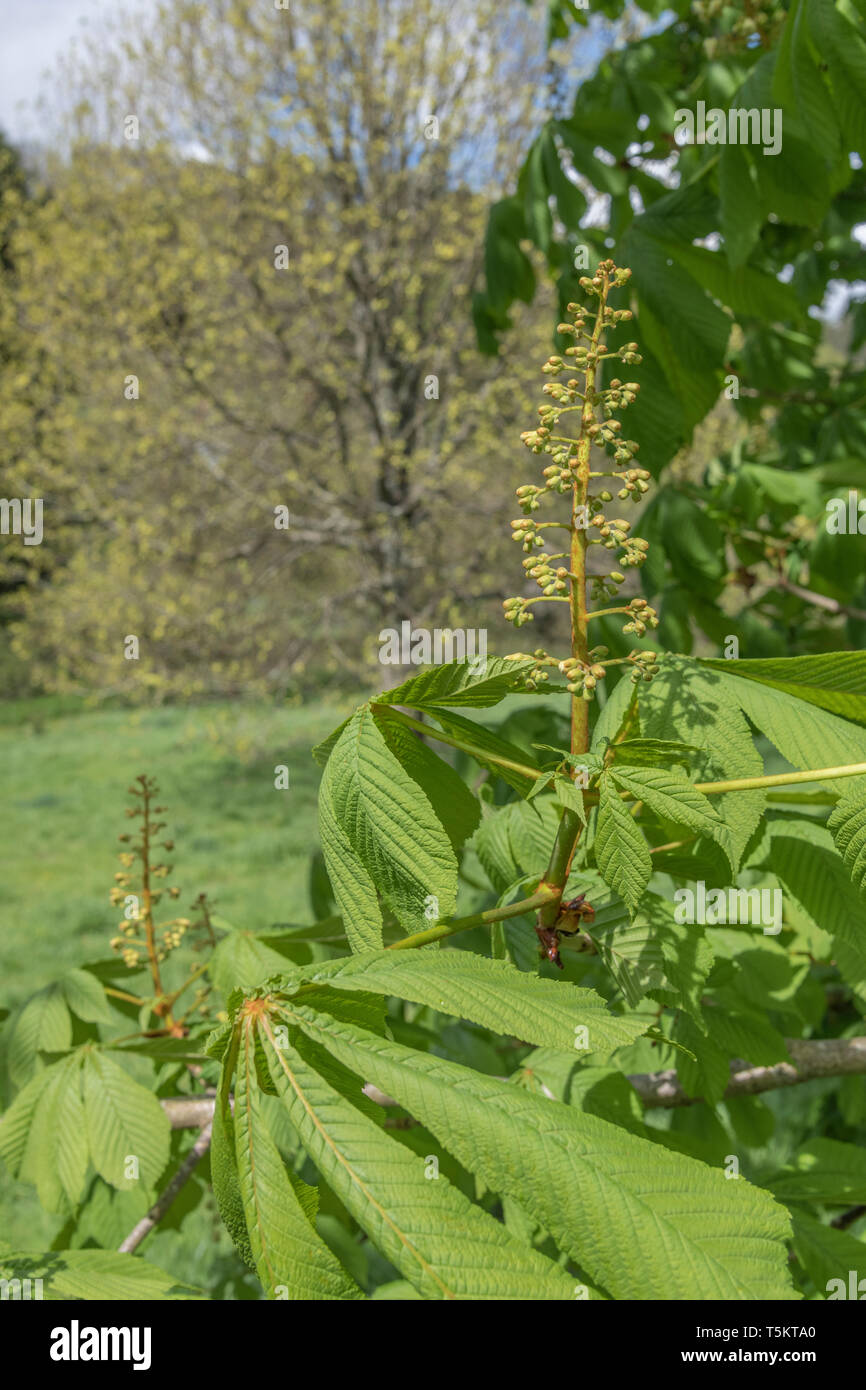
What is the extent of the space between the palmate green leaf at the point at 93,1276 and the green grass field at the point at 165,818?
16.0 ft

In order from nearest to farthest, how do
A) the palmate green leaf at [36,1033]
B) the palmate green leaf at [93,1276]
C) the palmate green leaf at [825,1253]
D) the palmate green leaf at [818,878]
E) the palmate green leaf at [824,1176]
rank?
the palmate green leaf at [93,1276]
the palmate green leaf at [818,878]
the palmate green leaf at [825,1253]
the palmate green leaf at [824,1176]
the palmate green leaf at [36,1033]

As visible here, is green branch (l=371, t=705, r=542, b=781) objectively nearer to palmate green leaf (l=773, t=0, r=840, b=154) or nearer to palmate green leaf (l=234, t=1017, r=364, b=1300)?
palmate green leaf (l=234, t=1017, r=364, b=1300)

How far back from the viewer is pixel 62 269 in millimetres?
11484

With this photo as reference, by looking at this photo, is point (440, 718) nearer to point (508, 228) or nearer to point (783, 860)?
point (783, 860)

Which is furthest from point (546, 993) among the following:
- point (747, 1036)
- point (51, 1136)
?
point (51, 1136)

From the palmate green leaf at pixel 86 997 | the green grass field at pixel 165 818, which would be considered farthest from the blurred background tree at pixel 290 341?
the palmate green leaf at pixel 86 997

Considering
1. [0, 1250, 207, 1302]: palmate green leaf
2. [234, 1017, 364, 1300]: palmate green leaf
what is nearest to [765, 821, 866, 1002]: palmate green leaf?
[234, 1017, 364, 1300]: palmate green leaf

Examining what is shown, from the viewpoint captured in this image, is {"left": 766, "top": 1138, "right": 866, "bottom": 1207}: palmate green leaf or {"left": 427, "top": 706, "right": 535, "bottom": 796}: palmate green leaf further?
{"left": 766, "top": 1138, "right": 866, "bottom": 1207}: palmate green leaf

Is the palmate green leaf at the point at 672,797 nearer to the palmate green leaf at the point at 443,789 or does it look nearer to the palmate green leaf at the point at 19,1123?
the palmate green leaf at the point at 443,789

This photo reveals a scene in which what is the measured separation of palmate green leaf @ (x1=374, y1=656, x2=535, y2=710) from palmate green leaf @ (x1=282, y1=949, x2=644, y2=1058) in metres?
0.24

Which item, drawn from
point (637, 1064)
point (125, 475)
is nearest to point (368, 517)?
point (125, 475)

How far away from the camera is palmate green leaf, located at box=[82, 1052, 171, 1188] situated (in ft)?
4.64

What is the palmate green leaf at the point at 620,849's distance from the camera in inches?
35.3

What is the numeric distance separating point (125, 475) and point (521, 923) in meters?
11.2
